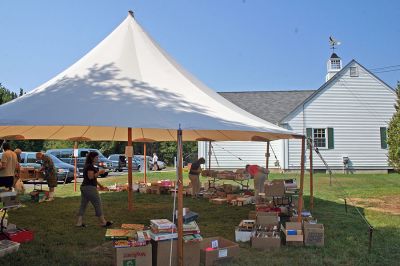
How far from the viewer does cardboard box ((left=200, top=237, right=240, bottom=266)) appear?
5.87m

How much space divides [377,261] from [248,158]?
18.8m

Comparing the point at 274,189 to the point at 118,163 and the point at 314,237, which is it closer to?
the point at 314,237

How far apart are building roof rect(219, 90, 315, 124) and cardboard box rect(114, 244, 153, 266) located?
66.1 ft

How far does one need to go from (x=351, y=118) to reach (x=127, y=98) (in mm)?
20138

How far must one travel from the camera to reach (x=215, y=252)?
591cm

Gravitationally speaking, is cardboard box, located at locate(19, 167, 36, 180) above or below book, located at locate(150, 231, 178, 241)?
above

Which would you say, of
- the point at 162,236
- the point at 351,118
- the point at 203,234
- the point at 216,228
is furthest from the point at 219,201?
the point at 351,118

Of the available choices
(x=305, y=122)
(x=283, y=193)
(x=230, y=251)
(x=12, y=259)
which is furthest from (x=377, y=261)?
(x=305, y=122)

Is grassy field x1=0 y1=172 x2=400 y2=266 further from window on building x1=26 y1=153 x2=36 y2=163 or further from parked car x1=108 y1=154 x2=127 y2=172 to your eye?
parked car x1=108 y1=154 x2=127 y2=172

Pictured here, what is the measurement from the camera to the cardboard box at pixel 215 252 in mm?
→ 5867

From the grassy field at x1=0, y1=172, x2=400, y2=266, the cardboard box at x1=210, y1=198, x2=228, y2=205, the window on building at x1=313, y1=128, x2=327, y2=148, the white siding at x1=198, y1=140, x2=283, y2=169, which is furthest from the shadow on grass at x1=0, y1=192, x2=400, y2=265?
the white siding at x1=198, y1=140, x2=283, y2=169

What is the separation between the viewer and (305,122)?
78.6ft

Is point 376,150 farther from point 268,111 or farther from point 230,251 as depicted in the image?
point 230,251

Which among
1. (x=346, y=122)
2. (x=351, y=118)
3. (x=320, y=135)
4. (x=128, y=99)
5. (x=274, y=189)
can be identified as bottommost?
(x=274, y=189)
